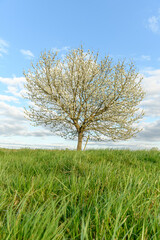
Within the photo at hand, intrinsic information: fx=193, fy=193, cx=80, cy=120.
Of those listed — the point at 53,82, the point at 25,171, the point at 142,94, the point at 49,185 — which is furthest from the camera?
the point at 142,94

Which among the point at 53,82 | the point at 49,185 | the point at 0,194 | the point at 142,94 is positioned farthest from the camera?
the point at 142,94

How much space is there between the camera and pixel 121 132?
18625 mm

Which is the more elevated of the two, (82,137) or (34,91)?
(34,91)

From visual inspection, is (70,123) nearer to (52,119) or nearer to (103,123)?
(52,119)

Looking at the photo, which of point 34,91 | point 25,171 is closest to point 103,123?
point 34,91

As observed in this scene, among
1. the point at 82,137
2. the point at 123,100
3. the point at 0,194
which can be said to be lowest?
the point at 0,194

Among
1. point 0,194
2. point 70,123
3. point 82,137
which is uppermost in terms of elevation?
point 70,123

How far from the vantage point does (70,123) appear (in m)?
18.4

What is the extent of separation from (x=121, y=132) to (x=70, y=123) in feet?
16.4

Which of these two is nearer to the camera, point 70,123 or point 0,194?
point 0,194

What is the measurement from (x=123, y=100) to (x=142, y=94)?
224cm

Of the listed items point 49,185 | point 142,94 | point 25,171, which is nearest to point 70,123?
point 142,94

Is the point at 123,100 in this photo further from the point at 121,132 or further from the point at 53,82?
the point at 53,82

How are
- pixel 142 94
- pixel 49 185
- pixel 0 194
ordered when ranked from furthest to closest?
1. pixel 142 94
2. pixel 49 185
3. pixel 0 194
